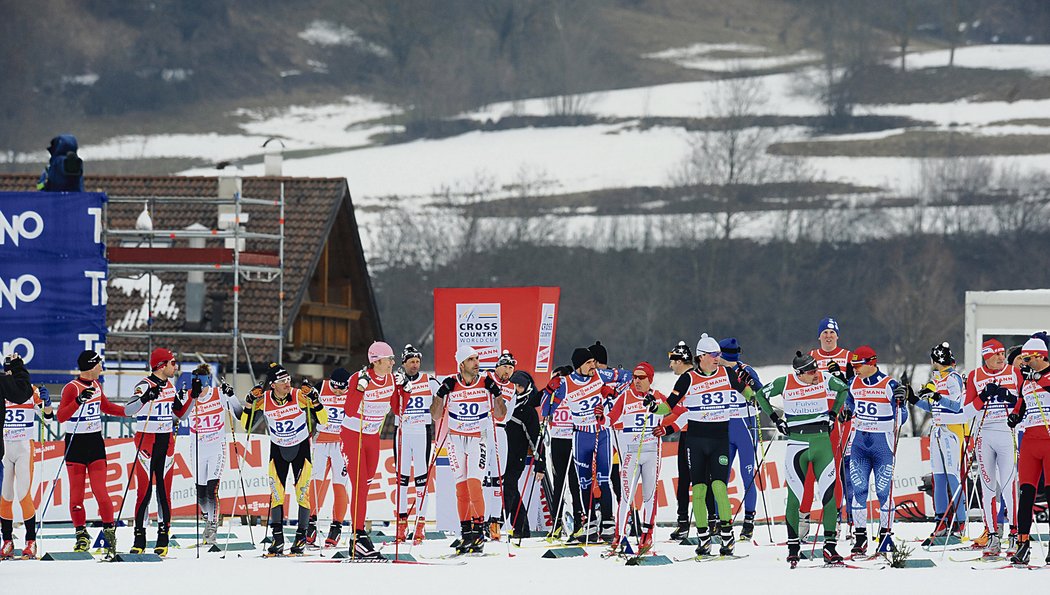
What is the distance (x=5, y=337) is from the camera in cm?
2125

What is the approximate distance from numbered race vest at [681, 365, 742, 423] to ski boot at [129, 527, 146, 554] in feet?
15.8

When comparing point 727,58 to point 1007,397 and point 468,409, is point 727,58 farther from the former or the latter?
point 1007,397

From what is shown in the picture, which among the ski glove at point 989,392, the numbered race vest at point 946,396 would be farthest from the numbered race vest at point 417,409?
the ski glove at point 989,392

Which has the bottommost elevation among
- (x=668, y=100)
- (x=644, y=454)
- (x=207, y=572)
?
(x=207, y=572)

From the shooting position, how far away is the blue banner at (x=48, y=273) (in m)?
21.2

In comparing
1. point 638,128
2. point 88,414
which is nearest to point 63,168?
point 88,414

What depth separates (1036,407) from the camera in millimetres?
13477

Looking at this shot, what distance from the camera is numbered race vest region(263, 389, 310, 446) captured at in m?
15.0

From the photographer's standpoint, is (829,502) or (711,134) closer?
(829,502)

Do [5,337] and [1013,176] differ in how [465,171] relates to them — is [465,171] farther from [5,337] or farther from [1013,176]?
[5,337]

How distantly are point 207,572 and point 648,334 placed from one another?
77.7 metres

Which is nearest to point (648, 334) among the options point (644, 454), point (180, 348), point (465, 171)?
point (465, 171)

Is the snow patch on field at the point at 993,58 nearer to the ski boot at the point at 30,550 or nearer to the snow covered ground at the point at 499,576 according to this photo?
the snow covered ground at the point at 499,576

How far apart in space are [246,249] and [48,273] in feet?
50.1
